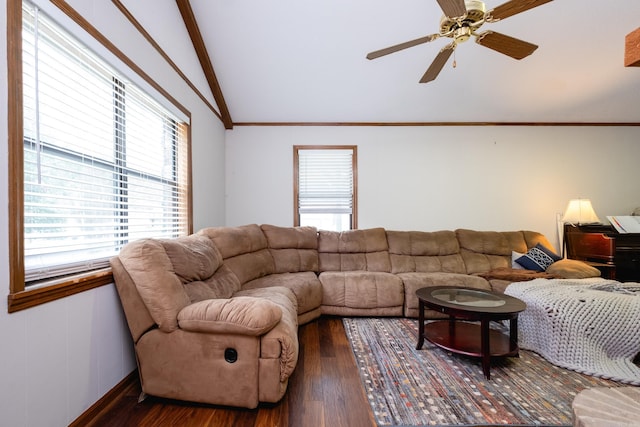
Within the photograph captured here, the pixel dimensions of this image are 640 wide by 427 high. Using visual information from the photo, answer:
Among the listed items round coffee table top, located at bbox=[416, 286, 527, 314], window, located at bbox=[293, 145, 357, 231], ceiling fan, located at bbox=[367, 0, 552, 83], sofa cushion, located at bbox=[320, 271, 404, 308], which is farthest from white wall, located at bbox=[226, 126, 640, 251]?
ceiling fan, located at bbox=[367, 0, 552, 83]

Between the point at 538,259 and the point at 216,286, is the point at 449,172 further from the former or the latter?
the point at 216,286

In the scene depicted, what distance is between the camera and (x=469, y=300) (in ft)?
7.25

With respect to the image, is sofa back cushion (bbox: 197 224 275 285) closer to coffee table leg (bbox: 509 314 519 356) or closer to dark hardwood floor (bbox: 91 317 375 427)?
dark hardwood floor (bbox: 91 317 375 427)

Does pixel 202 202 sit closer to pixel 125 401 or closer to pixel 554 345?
pixel 125 401

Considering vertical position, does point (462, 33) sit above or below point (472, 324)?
above

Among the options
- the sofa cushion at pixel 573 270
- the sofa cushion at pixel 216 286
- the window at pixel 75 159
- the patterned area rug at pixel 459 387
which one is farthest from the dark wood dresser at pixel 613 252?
the window at pixel 75 159

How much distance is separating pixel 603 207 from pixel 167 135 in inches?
229

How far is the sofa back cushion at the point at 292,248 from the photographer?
132 inches

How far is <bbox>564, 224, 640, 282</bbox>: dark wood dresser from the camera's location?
329 cm

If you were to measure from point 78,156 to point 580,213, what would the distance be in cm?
520

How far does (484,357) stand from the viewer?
189 cm

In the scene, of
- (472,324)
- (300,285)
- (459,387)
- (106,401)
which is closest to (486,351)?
(459,387)

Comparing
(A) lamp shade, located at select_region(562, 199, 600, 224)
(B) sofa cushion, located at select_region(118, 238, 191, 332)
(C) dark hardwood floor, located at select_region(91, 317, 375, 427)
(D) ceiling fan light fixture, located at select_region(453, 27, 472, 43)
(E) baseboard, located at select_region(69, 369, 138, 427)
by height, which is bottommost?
(C) dark hardwood floor, located at select_region(91, 317, 375, 427)

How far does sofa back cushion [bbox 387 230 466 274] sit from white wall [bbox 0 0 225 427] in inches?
115
